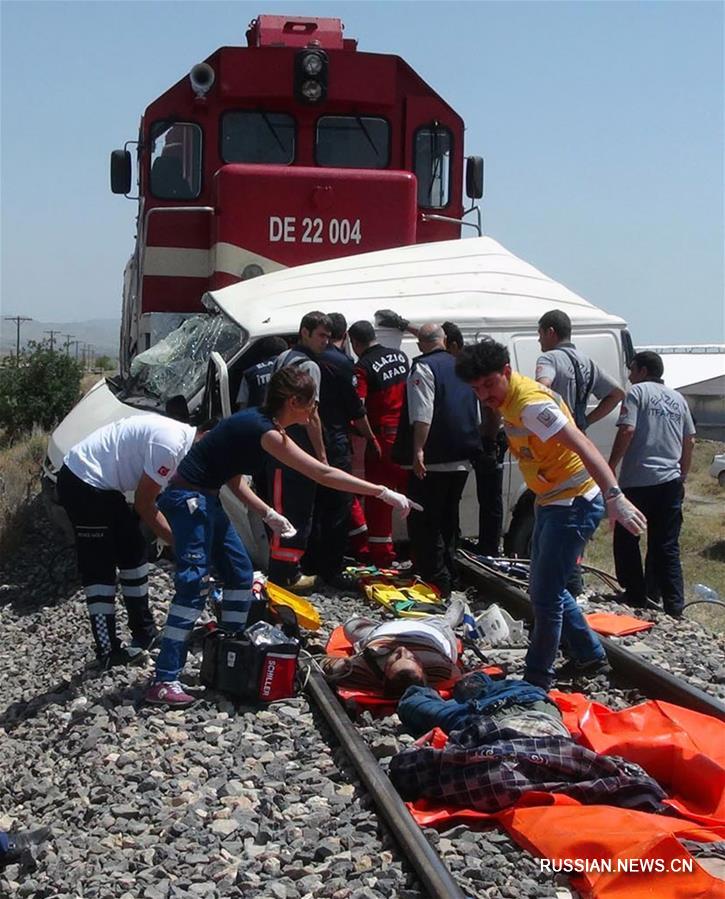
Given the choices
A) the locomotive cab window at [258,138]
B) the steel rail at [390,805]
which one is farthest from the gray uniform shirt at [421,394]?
the locomotive cab window at [258,138]

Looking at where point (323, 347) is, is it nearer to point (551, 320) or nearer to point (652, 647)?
point (551, 320)

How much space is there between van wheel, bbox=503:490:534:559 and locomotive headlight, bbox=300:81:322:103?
15.7ft

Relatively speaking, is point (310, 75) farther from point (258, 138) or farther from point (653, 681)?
point (653, 681)

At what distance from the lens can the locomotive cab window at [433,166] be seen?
12320 mm

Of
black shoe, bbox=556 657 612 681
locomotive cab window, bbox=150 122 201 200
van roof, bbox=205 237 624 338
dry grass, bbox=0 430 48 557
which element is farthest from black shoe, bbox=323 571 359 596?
locomotive cab window, bbox=150 122 201 200

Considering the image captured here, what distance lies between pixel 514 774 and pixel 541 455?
193cm

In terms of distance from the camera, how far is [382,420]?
365 inches

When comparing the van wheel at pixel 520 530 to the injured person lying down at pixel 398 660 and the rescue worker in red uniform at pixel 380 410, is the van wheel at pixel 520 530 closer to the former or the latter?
the rescue worker in red uniform at pixel 380 410

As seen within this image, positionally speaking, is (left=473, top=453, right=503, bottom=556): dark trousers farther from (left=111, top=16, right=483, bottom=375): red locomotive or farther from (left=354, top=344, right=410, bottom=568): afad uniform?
(left=111, top=16, right=483, bottom=375): red locomotive

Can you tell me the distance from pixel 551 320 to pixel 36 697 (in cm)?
432

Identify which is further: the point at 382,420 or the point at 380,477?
the point at 380,477

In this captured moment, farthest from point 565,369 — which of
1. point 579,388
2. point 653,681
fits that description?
point 653,681

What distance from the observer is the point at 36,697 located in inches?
270

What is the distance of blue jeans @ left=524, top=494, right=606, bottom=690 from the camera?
610 cm
